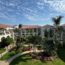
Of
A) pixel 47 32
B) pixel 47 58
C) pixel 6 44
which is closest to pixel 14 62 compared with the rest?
pixel 47 58

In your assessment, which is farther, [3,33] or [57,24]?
[3,33]

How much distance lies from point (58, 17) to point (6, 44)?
14.1 m

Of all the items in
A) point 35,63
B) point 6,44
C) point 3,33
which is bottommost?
point 35,63

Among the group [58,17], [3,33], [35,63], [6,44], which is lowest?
[35,63]

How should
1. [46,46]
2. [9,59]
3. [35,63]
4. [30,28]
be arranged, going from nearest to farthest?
[35,63], [9,59], [46,46], [30,28]

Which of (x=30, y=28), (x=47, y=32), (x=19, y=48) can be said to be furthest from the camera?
(x=30, y=28)

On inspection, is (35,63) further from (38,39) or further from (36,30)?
(36,30)

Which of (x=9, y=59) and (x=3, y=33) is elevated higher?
(x=3, y=33)

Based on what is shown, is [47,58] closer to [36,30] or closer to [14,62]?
[14,62]

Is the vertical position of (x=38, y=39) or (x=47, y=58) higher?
(x=38, y=39)

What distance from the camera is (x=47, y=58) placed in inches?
954

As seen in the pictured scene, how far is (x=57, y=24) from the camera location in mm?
33562

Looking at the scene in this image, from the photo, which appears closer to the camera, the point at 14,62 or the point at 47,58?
the point at 14,62

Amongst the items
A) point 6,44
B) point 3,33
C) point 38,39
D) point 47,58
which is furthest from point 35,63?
point 3,33
